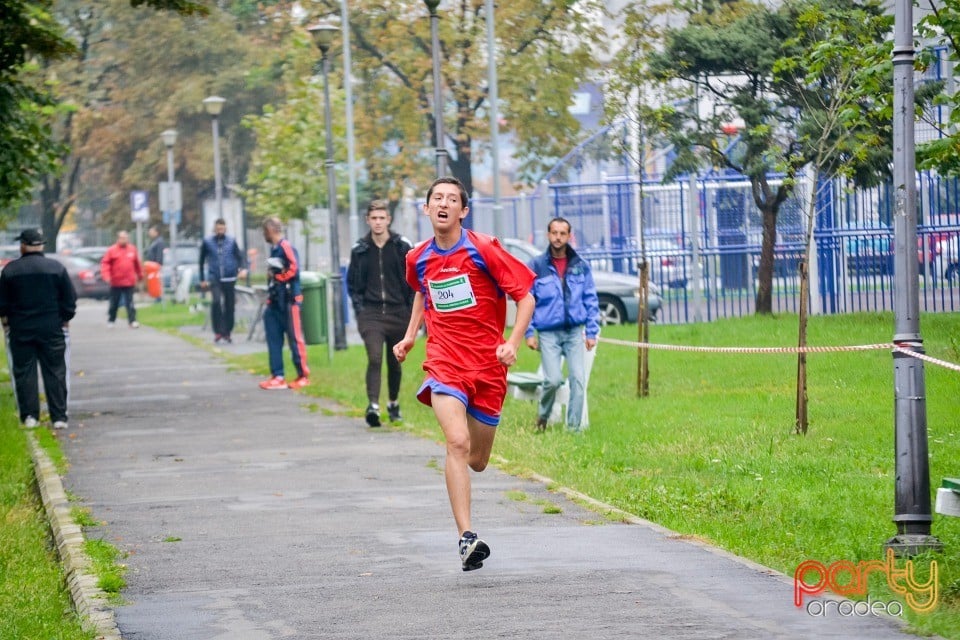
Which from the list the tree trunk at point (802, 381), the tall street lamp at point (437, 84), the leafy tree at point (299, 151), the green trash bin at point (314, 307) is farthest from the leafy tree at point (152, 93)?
the tree trunk at point (802, 381)

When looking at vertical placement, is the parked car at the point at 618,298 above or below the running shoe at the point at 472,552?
above

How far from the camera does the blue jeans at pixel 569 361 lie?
551 inches

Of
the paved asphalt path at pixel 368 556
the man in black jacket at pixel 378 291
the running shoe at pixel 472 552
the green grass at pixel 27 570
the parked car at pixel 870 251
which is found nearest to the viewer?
the paved asphalt path at pixel 368 556

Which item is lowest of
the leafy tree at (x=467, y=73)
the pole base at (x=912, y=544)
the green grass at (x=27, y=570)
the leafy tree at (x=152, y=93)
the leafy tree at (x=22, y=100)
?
the green grass at (x=27, y=570)

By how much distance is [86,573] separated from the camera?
823 centimetres

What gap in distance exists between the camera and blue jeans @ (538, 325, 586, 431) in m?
14.0

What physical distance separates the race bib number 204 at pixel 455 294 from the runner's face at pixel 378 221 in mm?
6616

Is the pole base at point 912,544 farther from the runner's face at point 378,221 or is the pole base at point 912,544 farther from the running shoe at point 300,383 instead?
the running shoe at point 300,383

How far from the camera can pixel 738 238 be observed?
25.8m

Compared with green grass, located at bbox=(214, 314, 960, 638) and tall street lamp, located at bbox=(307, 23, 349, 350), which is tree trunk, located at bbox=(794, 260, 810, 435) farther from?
tall street lamp, located at bbox=(307, 23, 349, 350)

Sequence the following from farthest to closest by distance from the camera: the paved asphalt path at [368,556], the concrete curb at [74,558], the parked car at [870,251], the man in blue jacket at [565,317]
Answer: the parked car at [870,251] → the man in blue jacket at [565,317] → the concrete curb at [74,558] → the paved asphalt path at [368,556]

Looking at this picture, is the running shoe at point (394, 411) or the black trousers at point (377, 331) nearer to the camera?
the black trousers at point (377, 331)

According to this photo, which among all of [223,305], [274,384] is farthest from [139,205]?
[274,384]

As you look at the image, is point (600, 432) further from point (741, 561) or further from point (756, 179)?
point (756, 179)
